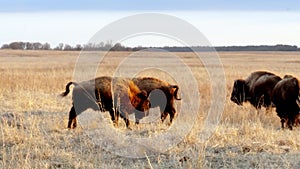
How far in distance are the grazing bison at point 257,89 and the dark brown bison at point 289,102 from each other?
5.69ft

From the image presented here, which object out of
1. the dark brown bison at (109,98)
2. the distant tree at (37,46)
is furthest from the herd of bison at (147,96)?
the distant tree at (37,46)

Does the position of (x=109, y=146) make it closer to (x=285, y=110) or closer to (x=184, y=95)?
(x=285, y=110)

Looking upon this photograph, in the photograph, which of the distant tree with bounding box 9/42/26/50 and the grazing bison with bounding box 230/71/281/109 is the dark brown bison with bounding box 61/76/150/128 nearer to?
the grazing bison with bounding box 230/71/281/109

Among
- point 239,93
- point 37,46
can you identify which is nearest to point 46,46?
point 37,46

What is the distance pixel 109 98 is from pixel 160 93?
2272 millimetres

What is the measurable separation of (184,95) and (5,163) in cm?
1034

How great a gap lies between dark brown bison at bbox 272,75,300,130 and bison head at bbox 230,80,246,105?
10.2 ft

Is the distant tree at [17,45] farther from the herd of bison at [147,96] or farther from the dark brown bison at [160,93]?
the dark brown bison at [160,93]

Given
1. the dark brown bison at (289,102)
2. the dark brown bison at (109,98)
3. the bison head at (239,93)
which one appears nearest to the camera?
the dark brown bison at (109,98)

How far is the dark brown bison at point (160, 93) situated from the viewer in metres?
13.4

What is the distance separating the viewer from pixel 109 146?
872cm

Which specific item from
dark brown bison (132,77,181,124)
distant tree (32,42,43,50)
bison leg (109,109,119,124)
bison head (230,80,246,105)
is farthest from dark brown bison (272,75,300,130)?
distant tree (32,42,43,50)

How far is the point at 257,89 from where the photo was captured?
16094 millimetres

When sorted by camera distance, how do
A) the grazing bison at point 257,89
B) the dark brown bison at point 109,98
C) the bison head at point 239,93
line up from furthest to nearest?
1. the bison head at point 239,93
2. the grazing bison at point 257,89
3. the dark brown bison at point 109,98
